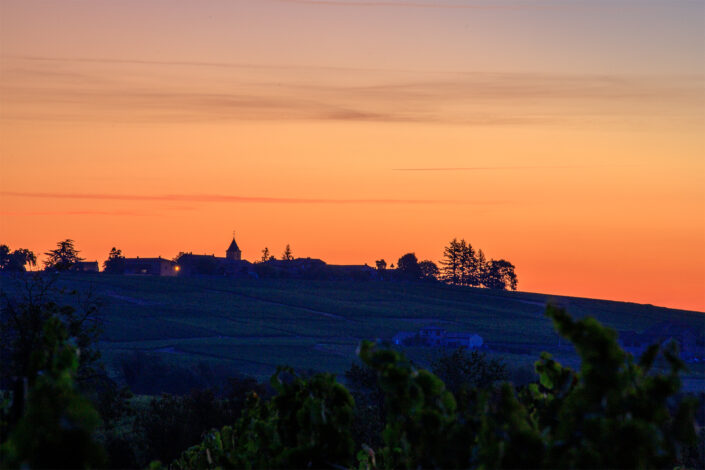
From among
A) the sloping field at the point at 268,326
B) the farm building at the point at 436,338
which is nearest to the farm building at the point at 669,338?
the sloping field at the point at 268,326

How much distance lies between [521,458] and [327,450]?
18.7ft

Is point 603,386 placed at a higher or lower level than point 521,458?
higher

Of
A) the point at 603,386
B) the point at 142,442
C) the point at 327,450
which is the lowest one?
the point at 142,442

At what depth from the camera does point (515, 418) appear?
600 inches

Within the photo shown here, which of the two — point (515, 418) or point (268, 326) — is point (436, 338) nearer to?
point (268, 326)

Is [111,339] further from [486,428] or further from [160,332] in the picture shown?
[486,428]

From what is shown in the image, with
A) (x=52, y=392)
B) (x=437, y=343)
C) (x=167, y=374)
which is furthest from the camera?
(x=437, y=343)

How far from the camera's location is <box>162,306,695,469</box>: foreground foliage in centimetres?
1423

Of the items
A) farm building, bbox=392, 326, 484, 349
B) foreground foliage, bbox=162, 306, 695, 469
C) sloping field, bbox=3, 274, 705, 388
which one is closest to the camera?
foreground foliage, bbox=162, 306, 695, 469

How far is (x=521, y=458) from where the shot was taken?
14.6 metres

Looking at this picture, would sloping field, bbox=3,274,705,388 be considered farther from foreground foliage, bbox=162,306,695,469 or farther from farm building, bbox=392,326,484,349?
foreground foliage, bbox=162,306,695,469

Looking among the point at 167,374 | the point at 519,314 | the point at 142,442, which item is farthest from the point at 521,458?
the point at 519,314

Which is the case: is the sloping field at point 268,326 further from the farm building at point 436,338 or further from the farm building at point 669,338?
the farm building at point 669,338

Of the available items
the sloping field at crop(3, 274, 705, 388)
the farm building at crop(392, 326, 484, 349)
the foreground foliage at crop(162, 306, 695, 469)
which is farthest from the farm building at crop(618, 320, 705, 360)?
the foreground foliage at crop(162, 306, 695, 469)
